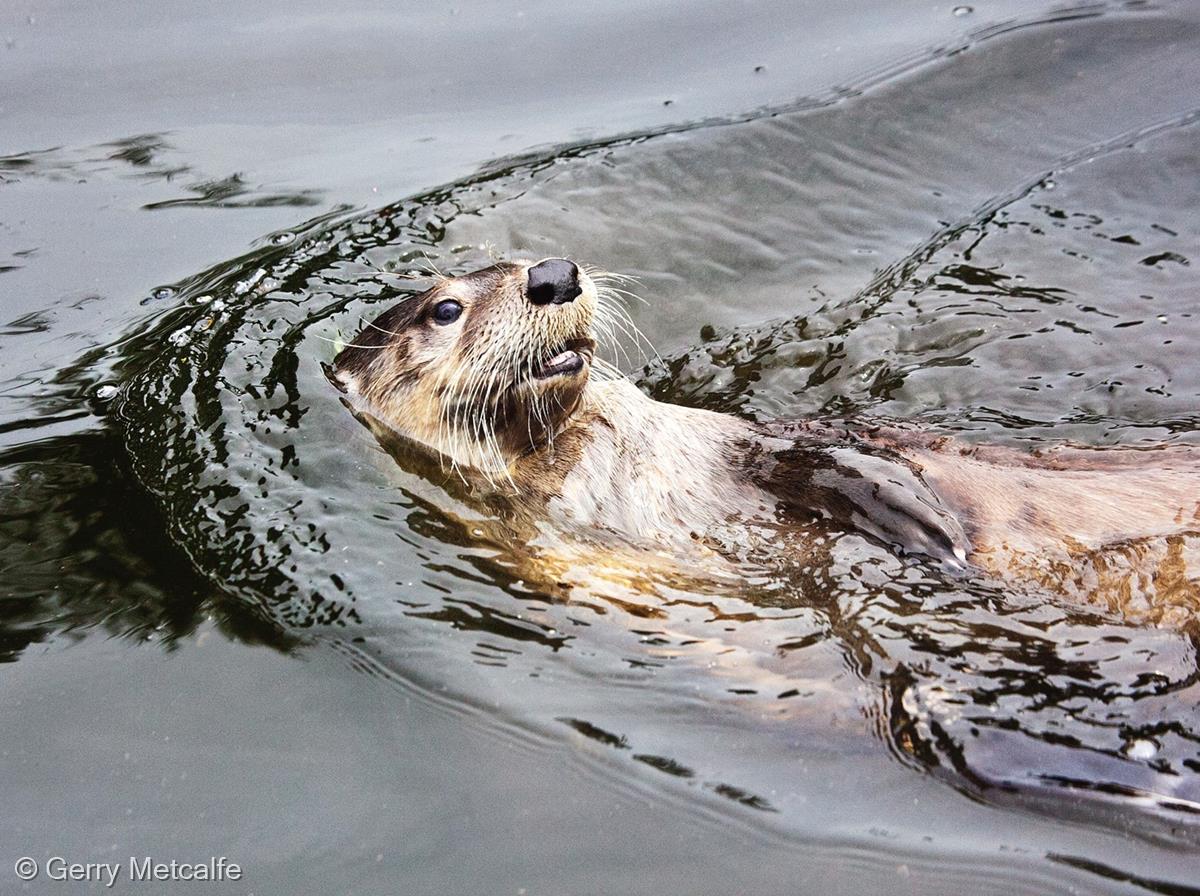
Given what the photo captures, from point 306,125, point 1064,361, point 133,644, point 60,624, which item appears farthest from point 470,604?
point 306,125

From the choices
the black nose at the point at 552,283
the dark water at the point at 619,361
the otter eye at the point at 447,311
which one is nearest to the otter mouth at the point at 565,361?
the black nose at the point at 552,283

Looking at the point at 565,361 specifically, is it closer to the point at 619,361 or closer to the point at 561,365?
the point at 561,365

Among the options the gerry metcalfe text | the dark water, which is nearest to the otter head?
the dark water

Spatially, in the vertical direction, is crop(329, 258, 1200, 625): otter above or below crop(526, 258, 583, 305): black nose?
below

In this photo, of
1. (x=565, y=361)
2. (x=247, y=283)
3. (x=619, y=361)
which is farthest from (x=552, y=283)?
(x=247, y=283)

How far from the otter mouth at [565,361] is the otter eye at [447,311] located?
1.47ft

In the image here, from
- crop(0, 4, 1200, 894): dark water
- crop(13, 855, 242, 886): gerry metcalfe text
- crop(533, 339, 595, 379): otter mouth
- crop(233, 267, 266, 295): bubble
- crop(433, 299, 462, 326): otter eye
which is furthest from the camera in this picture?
crop(233, 267, 266, 295): bubble

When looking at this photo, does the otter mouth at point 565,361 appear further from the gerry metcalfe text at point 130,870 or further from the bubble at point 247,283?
the bubble at point 247,283

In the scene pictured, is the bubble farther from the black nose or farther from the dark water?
the black nose

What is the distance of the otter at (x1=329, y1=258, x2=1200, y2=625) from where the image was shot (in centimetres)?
429

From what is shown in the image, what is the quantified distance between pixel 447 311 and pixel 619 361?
4.74 ft

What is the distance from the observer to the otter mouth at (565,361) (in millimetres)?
4512

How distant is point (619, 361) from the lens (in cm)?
612

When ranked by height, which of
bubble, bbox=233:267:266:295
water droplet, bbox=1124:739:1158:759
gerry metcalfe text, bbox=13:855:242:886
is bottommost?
gerry metcalfe text, bbox=13:855:242:886
